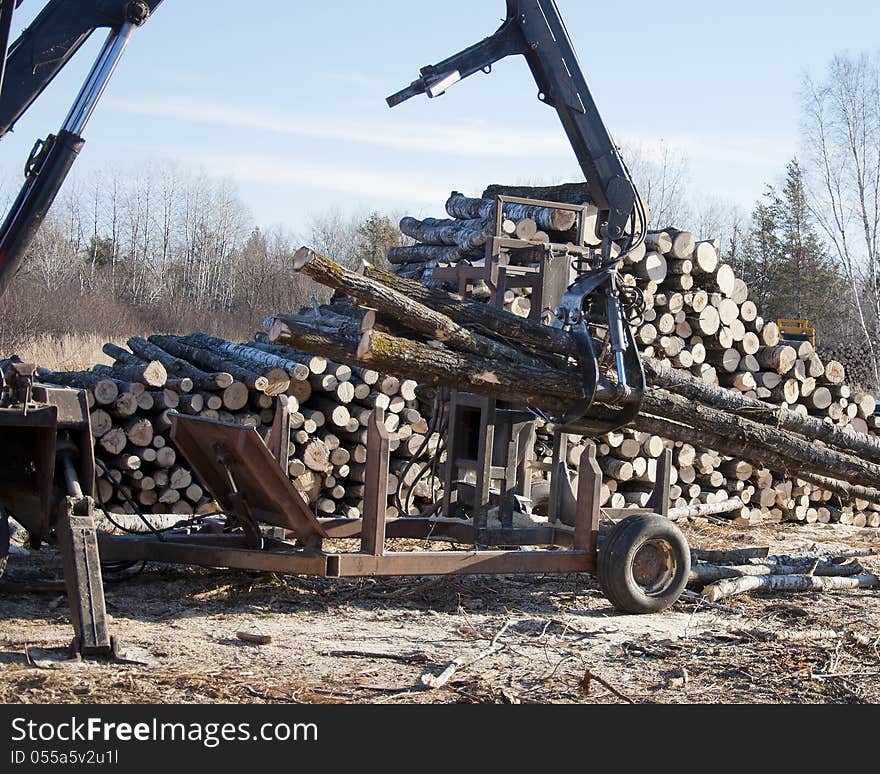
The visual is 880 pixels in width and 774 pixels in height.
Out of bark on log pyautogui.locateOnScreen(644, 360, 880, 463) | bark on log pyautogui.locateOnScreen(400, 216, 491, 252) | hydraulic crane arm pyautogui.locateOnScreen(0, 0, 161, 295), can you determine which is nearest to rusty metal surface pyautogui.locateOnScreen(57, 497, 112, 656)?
hydraulic crane arm pyautogui.locateOnScreen(0, 0, 161, 295)

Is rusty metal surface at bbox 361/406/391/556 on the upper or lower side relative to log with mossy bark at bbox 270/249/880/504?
lower

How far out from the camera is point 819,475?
892cm

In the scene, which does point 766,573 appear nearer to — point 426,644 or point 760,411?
point 760,411

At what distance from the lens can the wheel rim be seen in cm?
704

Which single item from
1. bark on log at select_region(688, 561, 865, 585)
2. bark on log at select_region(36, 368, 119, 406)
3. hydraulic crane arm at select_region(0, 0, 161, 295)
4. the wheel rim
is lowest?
bark on log at select_region(688, 561, 865, 585)

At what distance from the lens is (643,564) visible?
23.2 feet

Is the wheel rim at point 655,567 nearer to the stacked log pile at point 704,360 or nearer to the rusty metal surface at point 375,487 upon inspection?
the rusty metal surface at point 375,487

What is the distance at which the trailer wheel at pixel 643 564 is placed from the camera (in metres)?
6.79

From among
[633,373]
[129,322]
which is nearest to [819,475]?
[633,373]

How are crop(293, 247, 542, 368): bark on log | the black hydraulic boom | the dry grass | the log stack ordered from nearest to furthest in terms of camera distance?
crop(293, 247, 542, 368): bark on log
the log stack
the black hydraulic boom
the dry grass

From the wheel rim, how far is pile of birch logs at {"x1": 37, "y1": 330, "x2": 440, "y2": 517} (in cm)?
291

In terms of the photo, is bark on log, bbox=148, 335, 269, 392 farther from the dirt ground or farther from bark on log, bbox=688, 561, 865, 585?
bark on log, bbox=688, 561, 865, 585

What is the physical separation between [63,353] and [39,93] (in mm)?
13883
